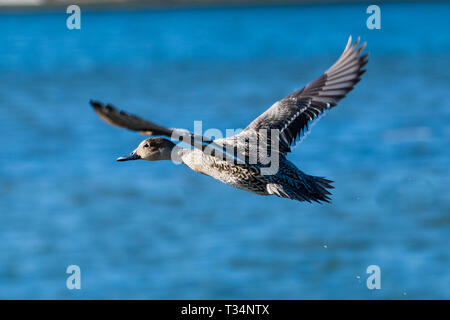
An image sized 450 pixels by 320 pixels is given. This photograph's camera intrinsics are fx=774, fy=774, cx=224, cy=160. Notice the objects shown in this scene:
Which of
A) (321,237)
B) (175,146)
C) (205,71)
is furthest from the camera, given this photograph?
(205,71)

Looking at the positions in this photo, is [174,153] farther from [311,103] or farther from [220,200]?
[220,200]

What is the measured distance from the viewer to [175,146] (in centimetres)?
567

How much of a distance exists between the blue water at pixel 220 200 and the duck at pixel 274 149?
28.1ft

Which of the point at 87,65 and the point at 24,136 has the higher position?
the point at 87,65

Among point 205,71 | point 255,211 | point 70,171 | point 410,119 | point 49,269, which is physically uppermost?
point 205,71

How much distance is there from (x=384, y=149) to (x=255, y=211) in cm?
506

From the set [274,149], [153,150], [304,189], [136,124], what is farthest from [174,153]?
[136,124]

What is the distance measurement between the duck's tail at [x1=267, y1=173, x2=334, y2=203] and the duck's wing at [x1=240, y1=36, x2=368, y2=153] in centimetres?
41

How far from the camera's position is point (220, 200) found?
18.8m

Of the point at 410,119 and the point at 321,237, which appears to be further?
the point at 410,119

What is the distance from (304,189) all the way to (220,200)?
44.6 ft

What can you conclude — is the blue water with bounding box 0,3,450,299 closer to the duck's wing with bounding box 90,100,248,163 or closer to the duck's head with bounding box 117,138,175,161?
the duck's head with bounding box 117,138,175,161
